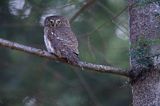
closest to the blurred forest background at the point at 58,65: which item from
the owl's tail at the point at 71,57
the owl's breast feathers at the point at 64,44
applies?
the owl's breast feathers at the point at 64,44

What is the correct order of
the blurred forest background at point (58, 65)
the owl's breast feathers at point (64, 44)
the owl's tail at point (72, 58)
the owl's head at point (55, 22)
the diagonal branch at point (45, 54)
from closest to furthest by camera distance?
the diagonal branch at point (45, 54), the owl's tail at point (72, 58), the owl's breast feathers at point (64, 44), the owl's head at point (55, 22), the blurred forest background at point (58, 65)

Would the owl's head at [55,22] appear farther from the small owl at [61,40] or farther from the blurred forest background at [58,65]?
the blurred forest background at [58,65]

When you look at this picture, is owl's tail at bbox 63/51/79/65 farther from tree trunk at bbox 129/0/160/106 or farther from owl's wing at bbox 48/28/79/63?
tree trunk at bbox 129/0/160/106

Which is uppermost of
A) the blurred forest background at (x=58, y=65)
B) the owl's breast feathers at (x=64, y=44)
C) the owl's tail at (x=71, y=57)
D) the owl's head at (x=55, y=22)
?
the owl's tail at (x=71, y=57)

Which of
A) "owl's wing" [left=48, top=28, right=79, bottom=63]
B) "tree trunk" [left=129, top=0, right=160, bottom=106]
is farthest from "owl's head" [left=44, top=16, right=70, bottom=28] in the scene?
"tree trunk" [left=129, top=0, right=160, bottom=106]

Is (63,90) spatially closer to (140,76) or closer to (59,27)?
(59,27)

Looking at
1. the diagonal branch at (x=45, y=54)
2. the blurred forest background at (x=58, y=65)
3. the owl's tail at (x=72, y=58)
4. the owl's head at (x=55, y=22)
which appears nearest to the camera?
the diagonal branch at (x=45, y=54)

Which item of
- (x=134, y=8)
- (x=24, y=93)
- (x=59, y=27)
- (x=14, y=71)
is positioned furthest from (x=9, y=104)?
(x=134, y=8)

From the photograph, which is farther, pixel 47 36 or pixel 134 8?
pixel 47 36
